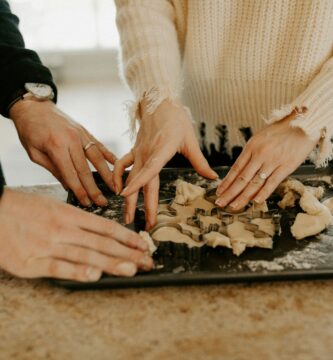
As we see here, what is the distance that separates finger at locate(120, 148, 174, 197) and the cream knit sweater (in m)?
0.16

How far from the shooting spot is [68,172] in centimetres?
122

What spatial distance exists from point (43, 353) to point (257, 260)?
432mm

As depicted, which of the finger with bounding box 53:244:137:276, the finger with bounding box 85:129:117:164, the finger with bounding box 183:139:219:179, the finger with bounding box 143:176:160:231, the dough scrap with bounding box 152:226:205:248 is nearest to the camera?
the finger with bounding box 53:244:137:276

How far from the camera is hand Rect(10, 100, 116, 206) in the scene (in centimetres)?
122

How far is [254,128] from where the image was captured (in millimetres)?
1457

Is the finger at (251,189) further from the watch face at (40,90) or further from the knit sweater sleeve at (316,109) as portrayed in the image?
the watch face at (40,90)

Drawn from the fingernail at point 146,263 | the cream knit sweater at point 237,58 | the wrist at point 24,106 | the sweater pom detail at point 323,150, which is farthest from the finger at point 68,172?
the sweater pom detail at point 323,150

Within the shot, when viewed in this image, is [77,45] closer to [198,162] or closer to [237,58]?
[237,58]

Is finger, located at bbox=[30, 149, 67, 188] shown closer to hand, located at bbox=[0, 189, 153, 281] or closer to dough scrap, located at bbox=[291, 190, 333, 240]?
hand, located at bbox=[0, 189, 153, 281]

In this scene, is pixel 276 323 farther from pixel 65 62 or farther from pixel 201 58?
pixel 65 62

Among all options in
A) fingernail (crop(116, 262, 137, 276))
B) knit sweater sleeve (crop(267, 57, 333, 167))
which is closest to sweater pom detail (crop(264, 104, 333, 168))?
knit sweater sleeve (crop(267, 57, 333, 167))

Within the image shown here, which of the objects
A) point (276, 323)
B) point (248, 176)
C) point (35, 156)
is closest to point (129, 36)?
point (35, 156)

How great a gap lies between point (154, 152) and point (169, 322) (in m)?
0.44

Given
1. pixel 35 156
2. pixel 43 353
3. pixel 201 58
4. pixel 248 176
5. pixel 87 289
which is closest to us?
pixel 43 353
